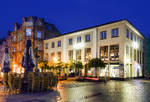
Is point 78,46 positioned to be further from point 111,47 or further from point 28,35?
point 28,35

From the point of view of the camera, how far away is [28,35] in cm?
3719

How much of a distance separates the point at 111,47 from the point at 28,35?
66.3 ft

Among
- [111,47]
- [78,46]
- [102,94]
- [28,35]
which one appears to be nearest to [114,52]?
[111,47]

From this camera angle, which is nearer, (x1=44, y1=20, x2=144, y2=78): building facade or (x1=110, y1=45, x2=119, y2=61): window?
(x1=44, y1=20, x2=144, y2=78): building facade

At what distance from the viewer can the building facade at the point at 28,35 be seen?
37.2 meters

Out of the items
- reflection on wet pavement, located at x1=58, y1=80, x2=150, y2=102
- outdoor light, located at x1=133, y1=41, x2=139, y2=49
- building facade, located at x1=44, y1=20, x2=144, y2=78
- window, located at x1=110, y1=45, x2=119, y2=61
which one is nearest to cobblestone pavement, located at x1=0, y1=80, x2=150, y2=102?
reflection on wet pavement, located at x1=58, y1=80, x2=150, y2=102

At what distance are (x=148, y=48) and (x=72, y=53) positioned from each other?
53.9 ft

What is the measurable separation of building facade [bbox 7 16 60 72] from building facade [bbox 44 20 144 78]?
256 inches

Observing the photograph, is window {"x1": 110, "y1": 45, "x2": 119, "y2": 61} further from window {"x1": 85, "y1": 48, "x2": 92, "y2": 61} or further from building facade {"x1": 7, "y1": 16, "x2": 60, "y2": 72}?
building facade {"x1": 7, "y1": 16, "x2": 60, "y2": 72}

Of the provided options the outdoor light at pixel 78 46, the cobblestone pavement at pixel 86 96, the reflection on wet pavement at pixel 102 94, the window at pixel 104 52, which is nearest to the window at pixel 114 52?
the window at pixel 104 52

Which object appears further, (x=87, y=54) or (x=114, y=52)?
(x=87, y=54)

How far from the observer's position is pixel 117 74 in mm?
25328

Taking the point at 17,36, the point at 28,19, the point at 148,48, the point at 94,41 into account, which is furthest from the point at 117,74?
the point at 17,36

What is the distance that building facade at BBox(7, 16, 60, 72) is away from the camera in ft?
122
